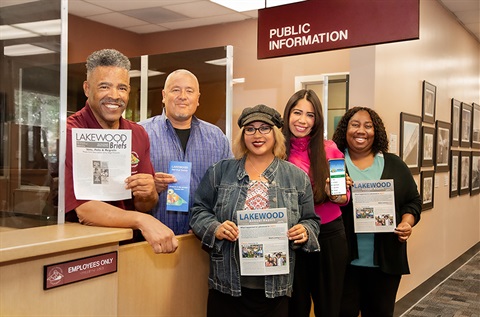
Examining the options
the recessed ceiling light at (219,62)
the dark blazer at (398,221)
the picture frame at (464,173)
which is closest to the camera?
the dark blazer at (398,221)

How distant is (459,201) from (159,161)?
17.4ft

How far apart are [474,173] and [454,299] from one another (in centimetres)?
300

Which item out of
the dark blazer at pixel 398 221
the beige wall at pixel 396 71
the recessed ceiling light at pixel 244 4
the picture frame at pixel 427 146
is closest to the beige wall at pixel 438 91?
the beige wall at pixel 396 71

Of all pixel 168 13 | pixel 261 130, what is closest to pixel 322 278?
pixel 261 130

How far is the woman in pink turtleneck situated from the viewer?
2436 mm

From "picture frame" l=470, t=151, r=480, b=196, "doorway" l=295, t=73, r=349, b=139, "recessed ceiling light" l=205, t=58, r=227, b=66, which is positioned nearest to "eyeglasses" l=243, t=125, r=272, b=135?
"recessed ceiling light" l=205, t=58, r=227, b=66

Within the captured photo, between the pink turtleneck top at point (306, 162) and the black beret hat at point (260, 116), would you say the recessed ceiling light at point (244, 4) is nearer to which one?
the pink turtleneck top at point (306, 162)

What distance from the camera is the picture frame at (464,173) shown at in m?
6.48

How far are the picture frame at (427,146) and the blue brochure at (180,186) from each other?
3472mm

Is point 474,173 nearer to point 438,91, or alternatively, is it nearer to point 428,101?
point 438,91

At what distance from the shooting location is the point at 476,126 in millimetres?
7480

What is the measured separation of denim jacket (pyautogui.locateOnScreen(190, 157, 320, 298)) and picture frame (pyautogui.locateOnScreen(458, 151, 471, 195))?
505cm

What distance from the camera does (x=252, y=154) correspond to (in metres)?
2.18

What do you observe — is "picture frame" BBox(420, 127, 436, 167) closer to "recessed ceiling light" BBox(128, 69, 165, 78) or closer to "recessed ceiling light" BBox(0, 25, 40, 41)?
"recessed ceiling light" BBox(128, 69, 165, 78)
